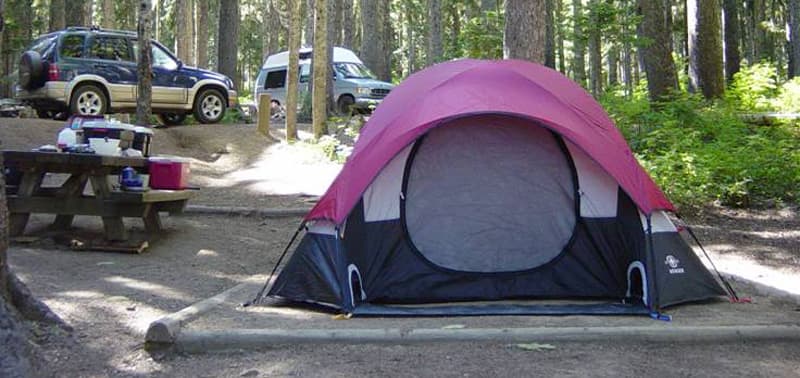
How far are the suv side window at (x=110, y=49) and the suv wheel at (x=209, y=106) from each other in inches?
67.6

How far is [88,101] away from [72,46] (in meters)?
1.07

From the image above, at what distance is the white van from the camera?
21250 millimetres

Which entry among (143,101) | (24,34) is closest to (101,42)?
(143,101)

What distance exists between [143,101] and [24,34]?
23664mm

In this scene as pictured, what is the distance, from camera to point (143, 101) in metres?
12.2

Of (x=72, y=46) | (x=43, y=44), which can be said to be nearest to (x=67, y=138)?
(x=72, y=46)

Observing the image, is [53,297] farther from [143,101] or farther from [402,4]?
[402,4]

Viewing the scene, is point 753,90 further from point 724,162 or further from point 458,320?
point 458,320

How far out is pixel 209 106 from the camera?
17016 mm

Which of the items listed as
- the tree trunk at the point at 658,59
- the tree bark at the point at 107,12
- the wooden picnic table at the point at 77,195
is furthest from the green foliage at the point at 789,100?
the tree bark at the point at 107,12

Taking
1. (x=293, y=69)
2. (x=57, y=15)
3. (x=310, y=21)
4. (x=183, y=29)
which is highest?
(x=310, y=21)

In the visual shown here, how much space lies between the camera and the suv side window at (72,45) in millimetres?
14875

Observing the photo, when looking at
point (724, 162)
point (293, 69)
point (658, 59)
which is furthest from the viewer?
point (293, 69)

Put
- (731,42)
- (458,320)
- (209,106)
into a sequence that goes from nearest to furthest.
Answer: (458,320), (209,106), (731,42)
